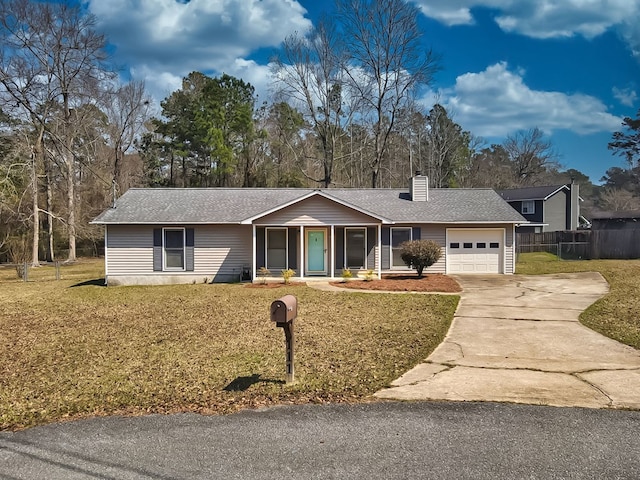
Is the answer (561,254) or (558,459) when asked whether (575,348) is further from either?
(561,254)

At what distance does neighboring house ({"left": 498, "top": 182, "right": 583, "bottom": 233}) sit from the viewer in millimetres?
36562

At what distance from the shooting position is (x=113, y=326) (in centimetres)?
974

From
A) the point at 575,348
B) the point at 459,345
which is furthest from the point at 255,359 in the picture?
the point at 575,348

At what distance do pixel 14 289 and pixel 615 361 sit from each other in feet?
59.4

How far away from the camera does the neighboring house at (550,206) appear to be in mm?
36562

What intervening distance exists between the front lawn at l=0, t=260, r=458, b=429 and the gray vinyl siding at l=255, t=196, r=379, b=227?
3.89m

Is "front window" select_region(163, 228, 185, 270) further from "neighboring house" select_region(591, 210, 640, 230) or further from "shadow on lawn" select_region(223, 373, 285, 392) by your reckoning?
"neighboring house" select_region(591, 210, 640, 230)

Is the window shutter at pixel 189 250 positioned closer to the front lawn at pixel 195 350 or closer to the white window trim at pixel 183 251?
the white window trim at pixel 183 251

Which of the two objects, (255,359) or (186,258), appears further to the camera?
(186,258)

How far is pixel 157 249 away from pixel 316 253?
19.6 feet

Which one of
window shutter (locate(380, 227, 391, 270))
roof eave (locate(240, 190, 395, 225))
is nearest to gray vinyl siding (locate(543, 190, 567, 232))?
window shutter (locate(380, 227, 391, 270))

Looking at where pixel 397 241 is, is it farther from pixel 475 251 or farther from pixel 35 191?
pixel 35 191

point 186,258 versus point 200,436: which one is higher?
point 186,258

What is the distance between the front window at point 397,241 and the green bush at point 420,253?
1.44 m
